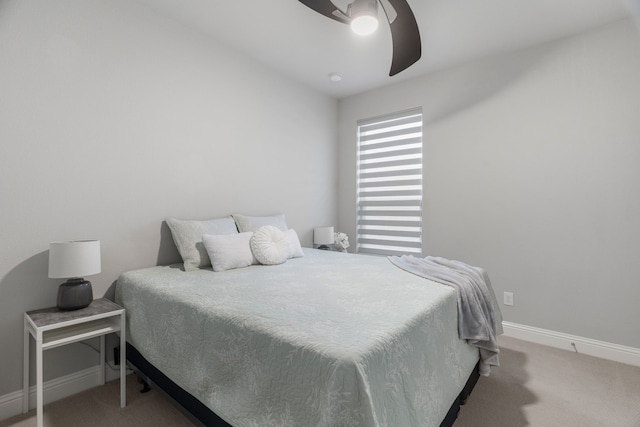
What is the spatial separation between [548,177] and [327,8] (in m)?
2.39

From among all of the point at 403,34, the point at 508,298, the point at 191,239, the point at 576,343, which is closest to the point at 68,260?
the point at 191,239

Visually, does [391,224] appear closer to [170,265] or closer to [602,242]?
[602,242]

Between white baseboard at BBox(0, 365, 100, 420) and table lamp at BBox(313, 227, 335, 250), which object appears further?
table lamp at BBox(313, 227, 335, 250)

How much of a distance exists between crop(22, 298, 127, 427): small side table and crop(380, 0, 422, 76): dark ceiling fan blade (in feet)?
7.79

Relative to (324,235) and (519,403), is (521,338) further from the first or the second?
(324,235)

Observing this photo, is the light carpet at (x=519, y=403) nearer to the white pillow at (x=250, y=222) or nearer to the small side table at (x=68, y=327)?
the small side table at (x=68, y=327)

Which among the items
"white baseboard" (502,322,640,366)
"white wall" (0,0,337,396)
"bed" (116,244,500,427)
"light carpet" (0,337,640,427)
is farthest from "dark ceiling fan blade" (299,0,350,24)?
"white baseboard" (502,322,640,366)

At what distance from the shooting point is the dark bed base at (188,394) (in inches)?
55.9

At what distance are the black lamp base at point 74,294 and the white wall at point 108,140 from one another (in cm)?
23

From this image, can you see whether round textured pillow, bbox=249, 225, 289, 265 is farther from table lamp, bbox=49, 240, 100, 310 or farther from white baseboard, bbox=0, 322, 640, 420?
white baseboard, bbox=0, 322, 640, 420

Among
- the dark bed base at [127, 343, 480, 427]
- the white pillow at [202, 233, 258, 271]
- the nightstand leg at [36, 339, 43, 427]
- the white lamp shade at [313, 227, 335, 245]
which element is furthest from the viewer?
the white lamp shade at [313, 227, 335, 245]

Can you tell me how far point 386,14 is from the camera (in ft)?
5.53

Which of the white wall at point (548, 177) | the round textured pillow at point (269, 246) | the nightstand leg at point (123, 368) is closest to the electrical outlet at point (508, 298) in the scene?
the white wall at point (548, 177)

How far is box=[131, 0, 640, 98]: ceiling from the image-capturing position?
228 cm
